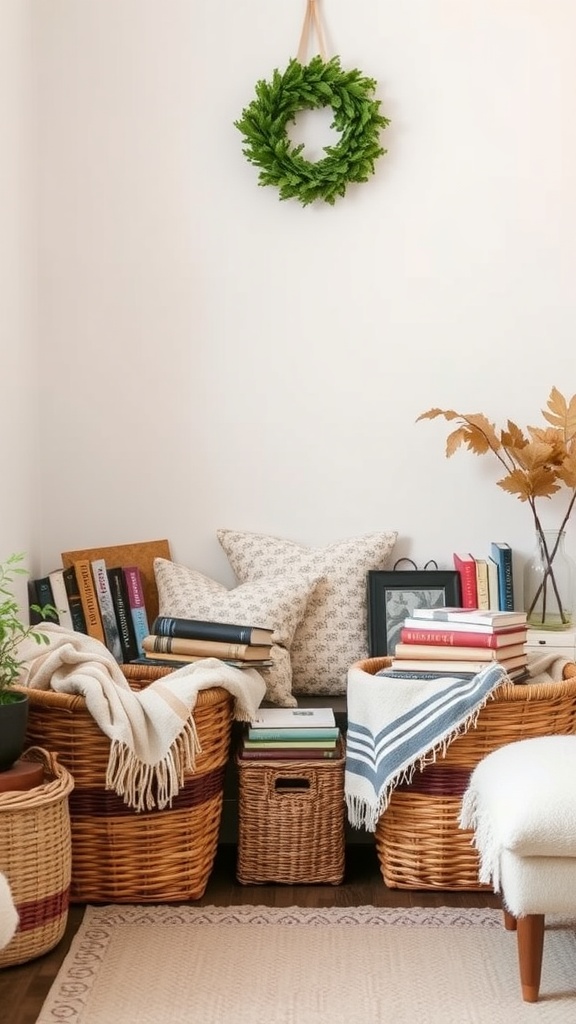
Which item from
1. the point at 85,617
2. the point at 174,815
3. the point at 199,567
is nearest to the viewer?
the point at 174,815

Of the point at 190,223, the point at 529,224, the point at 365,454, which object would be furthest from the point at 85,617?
the point at 529,224

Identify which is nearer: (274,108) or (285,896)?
(285,896)

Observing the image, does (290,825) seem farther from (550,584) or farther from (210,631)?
(550,584)

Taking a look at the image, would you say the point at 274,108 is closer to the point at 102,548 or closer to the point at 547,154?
the point at 547,154

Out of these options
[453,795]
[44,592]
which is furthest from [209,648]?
[453,795]

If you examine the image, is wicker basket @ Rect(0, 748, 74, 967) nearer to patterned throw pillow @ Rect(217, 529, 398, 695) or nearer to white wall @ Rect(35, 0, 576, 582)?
patterned throw pillow @ Rect(217, 529, 398, 695)

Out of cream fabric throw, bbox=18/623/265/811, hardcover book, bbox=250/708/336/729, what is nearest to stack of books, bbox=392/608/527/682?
hardcover book, bbox=250/708/336/729

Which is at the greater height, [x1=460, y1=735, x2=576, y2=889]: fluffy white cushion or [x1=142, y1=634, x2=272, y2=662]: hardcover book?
[x1=142, y1=634, x2=272, y2=662]: hardcover book

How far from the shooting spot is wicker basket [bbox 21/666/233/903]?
2.53 m

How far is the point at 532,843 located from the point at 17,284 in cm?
205

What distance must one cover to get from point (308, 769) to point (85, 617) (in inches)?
31.8

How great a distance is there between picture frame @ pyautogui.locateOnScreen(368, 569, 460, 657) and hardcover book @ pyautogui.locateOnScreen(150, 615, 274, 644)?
A: 0.39 meters

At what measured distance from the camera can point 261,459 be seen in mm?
3338

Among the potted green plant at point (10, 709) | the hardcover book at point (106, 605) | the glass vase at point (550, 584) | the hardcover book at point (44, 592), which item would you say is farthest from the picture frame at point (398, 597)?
the potted green plant at point (10, 709)
